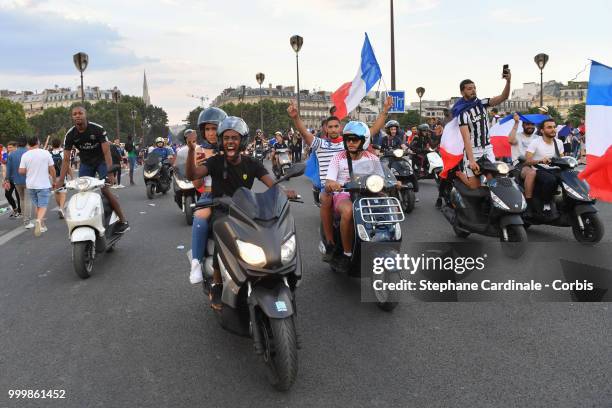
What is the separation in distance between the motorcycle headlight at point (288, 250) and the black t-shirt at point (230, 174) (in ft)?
3.32

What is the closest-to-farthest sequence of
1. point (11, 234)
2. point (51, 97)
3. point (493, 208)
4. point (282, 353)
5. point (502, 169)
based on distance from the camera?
point (282, 353) < point (493, 208) < point (502, 169) < point (11, 234) < point (51, 97)

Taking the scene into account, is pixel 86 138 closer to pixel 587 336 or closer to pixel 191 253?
pixel 191 253

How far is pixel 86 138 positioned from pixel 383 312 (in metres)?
5.24

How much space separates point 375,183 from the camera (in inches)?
171

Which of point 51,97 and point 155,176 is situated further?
point 51,97

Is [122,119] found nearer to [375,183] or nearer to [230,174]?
[230,174]

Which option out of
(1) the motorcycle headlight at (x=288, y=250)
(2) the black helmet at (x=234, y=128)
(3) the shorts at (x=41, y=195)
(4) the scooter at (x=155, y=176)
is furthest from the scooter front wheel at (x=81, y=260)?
(4) the scooter at (x=155, y=176)

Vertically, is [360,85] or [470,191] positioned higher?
[360,85]

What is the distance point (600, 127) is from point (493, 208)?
2651 mm

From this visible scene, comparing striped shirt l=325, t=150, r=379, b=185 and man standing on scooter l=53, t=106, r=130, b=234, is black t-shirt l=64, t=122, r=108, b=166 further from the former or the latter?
striped shirt l=325, t=150, r=379, b=185

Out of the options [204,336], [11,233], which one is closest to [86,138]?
[11,233]

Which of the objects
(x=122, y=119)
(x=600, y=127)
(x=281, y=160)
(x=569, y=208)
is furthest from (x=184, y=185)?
(x=122, y=119)

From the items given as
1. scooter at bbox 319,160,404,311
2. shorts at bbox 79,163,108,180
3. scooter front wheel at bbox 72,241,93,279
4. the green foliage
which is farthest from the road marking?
the green foliage

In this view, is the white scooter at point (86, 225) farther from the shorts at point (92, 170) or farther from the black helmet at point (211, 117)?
the black helmet at point (211, 117)
